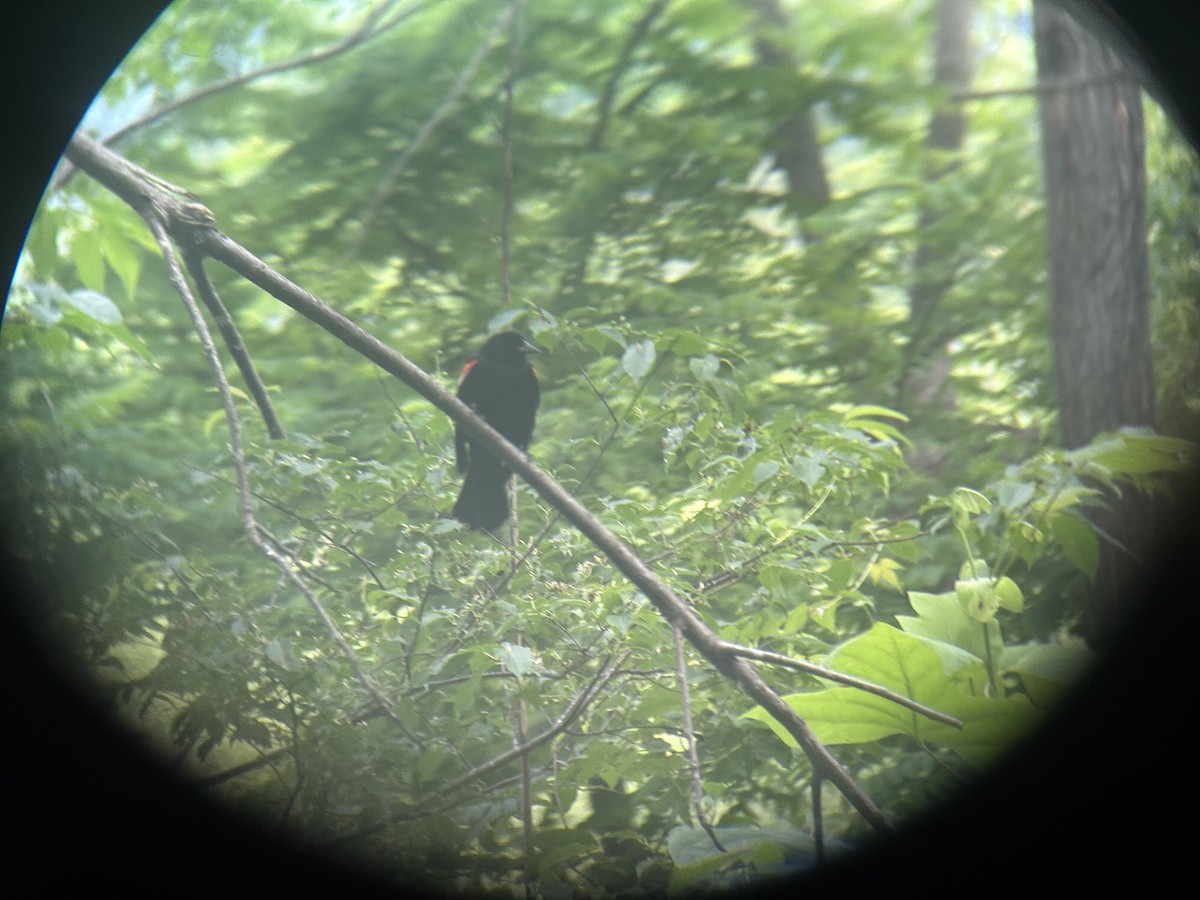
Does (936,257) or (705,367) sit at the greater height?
(936,257)

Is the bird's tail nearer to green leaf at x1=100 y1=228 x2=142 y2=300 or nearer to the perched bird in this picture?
the perched bird

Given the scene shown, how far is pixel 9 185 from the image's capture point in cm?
79

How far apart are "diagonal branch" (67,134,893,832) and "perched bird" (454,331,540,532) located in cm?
6

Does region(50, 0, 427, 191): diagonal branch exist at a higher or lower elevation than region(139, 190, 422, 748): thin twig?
higher

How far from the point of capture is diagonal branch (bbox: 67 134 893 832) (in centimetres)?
104

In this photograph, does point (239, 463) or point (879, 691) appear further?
point (239, 463)

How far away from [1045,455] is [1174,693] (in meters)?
0.31

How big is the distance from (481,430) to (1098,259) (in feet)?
3.34

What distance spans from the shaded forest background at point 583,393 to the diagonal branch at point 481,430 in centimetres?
5

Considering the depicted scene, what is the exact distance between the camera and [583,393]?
1.33 m

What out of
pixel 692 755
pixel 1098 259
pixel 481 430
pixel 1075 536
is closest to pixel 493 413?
pixel 481 430

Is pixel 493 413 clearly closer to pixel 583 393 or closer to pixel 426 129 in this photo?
pixel 583 393

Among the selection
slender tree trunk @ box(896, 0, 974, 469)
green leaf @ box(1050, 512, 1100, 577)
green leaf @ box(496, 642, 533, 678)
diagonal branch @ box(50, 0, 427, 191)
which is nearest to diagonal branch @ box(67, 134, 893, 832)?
diagonal branch @ box(50, 0, 427, 191)

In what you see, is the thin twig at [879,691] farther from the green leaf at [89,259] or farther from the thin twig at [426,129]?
the green leaf at [89,259]
